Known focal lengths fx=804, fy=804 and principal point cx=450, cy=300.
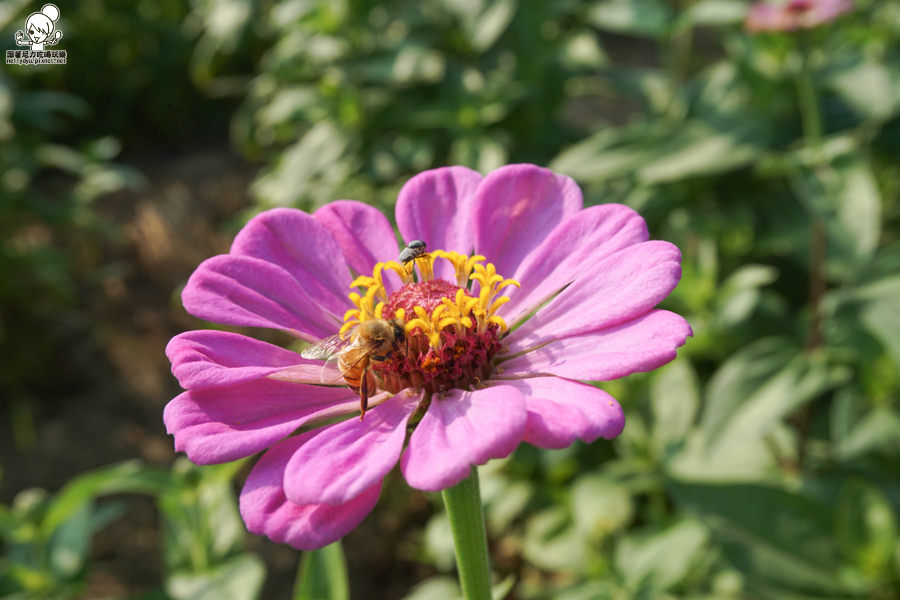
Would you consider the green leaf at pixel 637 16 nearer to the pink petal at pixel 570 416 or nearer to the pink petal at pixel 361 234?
the pink petal at pixel 361 234

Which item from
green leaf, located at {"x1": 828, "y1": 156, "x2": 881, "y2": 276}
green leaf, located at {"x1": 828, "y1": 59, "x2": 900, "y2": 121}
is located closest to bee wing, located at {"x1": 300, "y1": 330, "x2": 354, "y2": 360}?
green leaf, located at {"x1": 828, "y1": 156, "x2": 881, "y2": 276}

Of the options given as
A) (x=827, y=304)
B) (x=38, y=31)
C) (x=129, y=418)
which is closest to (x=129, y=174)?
(x=38, y=31)

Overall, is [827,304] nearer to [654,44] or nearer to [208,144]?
[654,44]

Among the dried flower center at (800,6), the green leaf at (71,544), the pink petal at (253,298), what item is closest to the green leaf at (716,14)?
the dried flower center at (800,6)

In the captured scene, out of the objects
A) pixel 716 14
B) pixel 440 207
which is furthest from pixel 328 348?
pixel 716 14

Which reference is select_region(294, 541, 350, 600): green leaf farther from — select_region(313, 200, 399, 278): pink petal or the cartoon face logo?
the cartoon face logo
